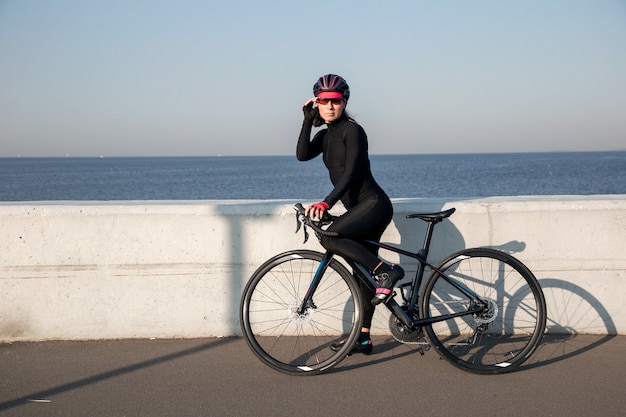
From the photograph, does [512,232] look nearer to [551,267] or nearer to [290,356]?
[551,267]

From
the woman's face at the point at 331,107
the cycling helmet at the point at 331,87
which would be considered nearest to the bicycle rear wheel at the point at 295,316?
the woman's face at the point at 331,107

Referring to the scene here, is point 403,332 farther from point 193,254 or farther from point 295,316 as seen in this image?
point 193,254

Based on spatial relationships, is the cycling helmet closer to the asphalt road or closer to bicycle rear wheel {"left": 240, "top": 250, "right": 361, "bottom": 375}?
bicycle rear wheel {"left": 240, "top": 250, "right": 361, "bottom": 375}

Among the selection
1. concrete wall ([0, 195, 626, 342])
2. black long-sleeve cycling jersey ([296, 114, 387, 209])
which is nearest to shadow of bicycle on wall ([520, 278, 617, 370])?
concrete wall ([0, 195, 626, 342])

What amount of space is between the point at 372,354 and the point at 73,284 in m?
2.41

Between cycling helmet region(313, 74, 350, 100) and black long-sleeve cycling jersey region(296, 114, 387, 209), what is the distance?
0.20 metres

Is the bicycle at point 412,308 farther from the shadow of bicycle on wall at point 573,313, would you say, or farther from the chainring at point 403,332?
the shadow of bicycle on wall at point 573,313

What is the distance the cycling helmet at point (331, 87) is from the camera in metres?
4.70

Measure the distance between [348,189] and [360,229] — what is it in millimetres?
290

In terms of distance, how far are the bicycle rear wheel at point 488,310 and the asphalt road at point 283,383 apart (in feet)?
0.55

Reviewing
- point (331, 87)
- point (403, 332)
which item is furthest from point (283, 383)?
point (331, 87)

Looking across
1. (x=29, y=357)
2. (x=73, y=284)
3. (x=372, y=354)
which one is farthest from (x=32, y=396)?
(x=372, y=354)

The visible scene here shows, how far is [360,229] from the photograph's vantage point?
15.5 feet

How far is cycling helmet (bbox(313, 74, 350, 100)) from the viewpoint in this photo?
Result: 4703 millimetres
